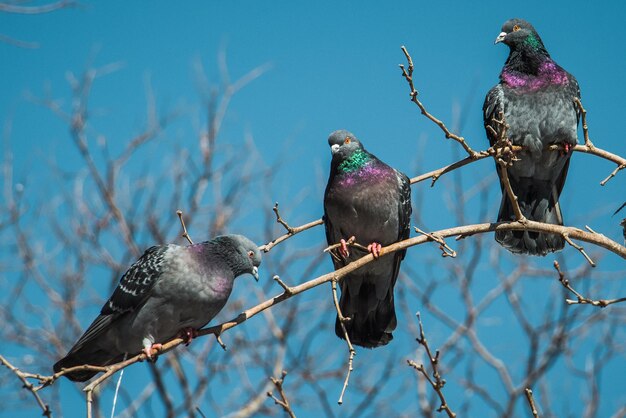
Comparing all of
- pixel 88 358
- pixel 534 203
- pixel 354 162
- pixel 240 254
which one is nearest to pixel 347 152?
pixel 354 162

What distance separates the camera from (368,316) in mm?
7547

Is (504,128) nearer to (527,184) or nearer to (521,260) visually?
(527,184)

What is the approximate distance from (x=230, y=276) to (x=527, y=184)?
3066 mm

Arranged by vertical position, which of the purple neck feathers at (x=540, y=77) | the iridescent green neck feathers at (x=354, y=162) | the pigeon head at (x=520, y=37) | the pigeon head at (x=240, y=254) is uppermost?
the pigeon head at (x=520, y=37)

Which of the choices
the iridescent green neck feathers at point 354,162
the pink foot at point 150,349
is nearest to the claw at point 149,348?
the pink foot at point 150,349

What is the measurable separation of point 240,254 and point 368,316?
1342mm

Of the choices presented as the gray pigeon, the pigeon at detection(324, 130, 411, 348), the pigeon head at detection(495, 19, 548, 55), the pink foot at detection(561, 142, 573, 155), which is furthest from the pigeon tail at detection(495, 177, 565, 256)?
the gray pigeon

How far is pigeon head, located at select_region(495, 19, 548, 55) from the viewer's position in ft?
27.7

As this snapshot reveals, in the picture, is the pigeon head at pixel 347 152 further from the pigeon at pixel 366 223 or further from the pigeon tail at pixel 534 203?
the pigeon tail at pixel 534 203

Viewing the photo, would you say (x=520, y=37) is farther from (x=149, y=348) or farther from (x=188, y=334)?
(x=149, y=348)

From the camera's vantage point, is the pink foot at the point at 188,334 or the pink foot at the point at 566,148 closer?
the pink foot at the point at 188,334

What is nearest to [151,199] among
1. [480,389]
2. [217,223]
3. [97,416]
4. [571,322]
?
[217,223]

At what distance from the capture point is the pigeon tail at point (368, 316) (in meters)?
7.46

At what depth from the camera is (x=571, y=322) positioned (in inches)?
481
